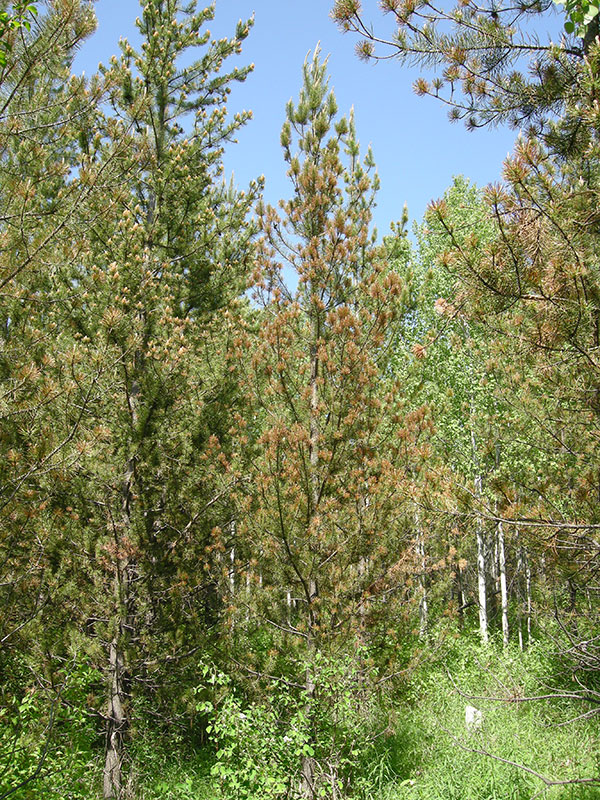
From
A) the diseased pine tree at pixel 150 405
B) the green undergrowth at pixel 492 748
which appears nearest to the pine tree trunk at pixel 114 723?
the diseased pine tree at pixel 150 405

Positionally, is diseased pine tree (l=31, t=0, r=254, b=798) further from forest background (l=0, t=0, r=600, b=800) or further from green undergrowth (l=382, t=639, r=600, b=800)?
green undergrowth (l=382, t=639, r=600, b=800)

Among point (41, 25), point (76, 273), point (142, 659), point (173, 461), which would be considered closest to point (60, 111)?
point (41, 25)

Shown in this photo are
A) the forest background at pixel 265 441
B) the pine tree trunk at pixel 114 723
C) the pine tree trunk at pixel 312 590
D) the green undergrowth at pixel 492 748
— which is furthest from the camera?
the pine tree trunk at pixel 114 723

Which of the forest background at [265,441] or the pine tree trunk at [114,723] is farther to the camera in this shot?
the pine tree trunk at [114,723]

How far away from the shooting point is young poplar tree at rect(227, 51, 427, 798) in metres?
4.80

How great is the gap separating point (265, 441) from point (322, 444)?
22.1 inches

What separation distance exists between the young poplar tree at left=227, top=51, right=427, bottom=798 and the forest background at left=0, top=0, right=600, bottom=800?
A: 30mm

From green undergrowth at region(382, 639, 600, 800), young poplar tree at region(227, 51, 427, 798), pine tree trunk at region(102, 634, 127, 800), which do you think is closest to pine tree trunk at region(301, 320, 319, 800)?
young poplar tree at region(227, 51, 427, 798)

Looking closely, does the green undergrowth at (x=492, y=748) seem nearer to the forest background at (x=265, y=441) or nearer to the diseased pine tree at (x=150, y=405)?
the forest background at (x=265, y=441)

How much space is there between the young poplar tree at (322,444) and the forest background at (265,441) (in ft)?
0.10

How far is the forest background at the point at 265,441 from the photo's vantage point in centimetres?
338

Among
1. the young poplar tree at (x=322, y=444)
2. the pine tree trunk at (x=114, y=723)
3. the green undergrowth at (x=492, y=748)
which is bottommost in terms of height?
the green undergrowth at (x=492, y=748)

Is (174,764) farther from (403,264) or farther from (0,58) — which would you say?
(403,264)

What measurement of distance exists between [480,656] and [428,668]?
1215 millimetres
